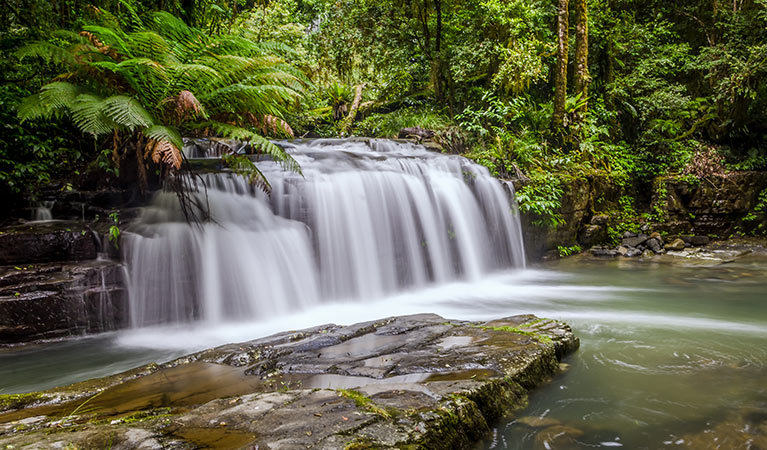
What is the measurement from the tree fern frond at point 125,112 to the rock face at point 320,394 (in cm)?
244

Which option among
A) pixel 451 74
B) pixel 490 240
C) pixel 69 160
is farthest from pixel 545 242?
pixel 69 160

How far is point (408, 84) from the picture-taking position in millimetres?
12594

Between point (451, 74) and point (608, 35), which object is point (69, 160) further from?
point (608, 35)

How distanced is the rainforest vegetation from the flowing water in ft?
3.04

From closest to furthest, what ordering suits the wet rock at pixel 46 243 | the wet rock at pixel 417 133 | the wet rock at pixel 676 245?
1. the wet rock at pixel 46 243
2. the wet rock at pixel 676 245
3. the wet rock at pixel 417 133

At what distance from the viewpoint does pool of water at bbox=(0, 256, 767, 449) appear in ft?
7.30

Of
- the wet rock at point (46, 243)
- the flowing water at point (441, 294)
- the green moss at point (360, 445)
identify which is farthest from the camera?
the wet rock at point (46, 243)

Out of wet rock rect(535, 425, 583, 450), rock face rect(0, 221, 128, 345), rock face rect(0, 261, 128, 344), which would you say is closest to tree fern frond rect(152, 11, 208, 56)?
rock face rect(0, 221, 128, 345)

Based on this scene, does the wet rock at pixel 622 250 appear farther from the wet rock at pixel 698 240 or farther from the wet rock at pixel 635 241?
the wet rock at pixel 698 240

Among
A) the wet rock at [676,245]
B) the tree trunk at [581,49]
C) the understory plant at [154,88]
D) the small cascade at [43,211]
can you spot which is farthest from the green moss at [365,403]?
the tree trunk at [581,49]

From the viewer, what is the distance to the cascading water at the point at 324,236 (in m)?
4.81

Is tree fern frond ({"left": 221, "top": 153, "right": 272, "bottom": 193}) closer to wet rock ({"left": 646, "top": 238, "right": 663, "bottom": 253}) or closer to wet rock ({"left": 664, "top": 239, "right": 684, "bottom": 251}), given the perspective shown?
wet rock ({"left": 646, "top": 238, "right": 663, "bottom": 253})

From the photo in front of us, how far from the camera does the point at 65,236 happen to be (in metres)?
4.39

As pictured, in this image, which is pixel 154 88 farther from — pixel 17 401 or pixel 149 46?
pixel 17 401
